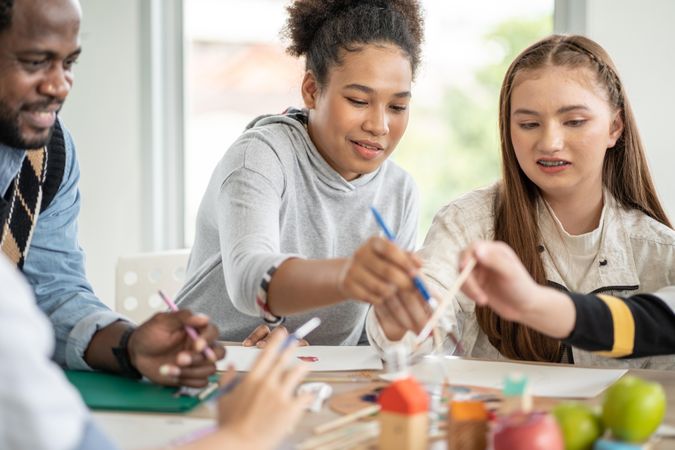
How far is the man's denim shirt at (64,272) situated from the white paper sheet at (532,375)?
550 millimetres

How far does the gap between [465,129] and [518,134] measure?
1484 mm

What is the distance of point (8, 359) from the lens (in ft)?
2.33

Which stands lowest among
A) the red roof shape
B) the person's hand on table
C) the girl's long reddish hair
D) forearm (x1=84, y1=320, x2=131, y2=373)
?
forearm (x1=84, y1=320, x2=131, y2=373)

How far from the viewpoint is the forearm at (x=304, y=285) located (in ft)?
A: 4.57

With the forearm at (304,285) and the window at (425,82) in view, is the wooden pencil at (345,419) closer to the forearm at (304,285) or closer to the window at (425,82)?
the forearm at (304,285)

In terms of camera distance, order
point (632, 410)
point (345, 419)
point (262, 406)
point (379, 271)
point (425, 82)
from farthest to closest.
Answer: point (425, 82) < point (379, 271) < point (345, 419) < point (632, 410) < point (262, 406)

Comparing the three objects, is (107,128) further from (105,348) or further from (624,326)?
(624,326)

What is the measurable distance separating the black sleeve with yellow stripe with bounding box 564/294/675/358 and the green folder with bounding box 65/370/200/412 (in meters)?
0.61

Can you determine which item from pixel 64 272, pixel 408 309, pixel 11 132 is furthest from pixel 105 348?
pixel 408 309

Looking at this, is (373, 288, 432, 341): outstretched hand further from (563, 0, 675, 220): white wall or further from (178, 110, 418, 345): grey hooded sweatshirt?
(563, 0, 675, 220): white wall

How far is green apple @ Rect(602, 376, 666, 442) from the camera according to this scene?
992mm

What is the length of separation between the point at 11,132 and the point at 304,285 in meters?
0.50

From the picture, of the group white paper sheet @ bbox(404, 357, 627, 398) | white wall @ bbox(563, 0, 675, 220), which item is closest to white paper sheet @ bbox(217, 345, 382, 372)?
white paper sheet @ bbox(404, 357, 627, 398)

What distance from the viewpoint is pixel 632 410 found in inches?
39.0
